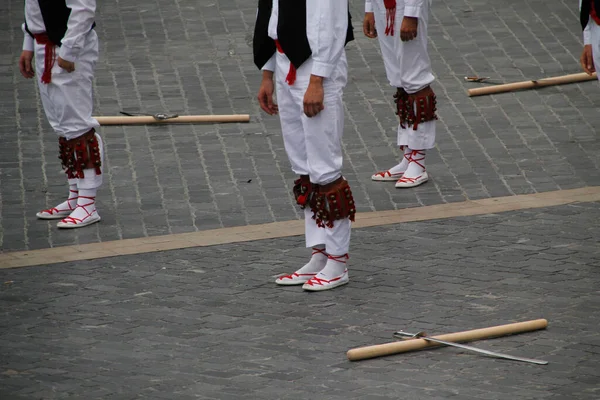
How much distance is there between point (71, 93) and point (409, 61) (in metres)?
2.60

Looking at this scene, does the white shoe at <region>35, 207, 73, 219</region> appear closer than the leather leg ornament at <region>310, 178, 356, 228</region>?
No

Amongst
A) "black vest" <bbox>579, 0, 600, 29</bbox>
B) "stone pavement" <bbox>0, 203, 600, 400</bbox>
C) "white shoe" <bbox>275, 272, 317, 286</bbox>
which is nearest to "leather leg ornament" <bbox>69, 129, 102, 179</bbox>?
"stone pavement" <bbox>0, 203, 600, 400</bbox>

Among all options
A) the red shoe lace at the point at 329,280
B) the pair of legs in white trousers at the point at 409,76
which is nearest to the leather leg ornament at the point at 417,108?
the pair of legs in white trousers at the point at 409,76

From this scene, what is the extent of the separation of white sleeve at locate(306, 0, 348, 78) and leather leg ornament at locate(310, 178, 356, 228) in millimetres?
733

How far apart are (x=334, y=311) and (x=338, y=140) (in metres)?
1.06

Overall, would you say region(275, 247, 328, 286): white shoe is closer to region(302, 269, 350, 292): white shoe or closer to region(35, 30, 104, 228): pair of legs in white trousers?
region(302, 269, 350, 292): white shoe

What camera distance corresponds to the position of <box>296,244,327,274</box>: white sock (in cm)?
784

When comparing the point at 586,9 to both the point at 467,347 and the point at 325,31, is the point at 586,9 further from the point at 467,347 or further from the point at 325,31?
the point at 467,347

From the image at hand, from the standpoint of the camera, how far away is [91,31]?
877 centimetres

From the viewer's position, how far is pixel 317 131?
7445 mm

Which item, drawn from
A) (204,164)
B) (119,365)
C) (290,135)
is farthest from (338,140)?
(204,164)

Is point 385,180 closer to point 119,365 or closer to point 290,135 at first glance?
point 290,135

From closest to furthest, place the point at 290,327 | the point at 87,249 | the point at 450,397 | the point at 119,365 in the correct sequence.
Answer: the point at 450,397 < the point at 119,365 < the point at 290,327 < the point at 87,249

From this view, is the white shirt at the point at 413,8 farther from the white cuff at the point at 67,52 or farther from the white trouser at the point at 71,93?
the white cuff at the point at 67,52
